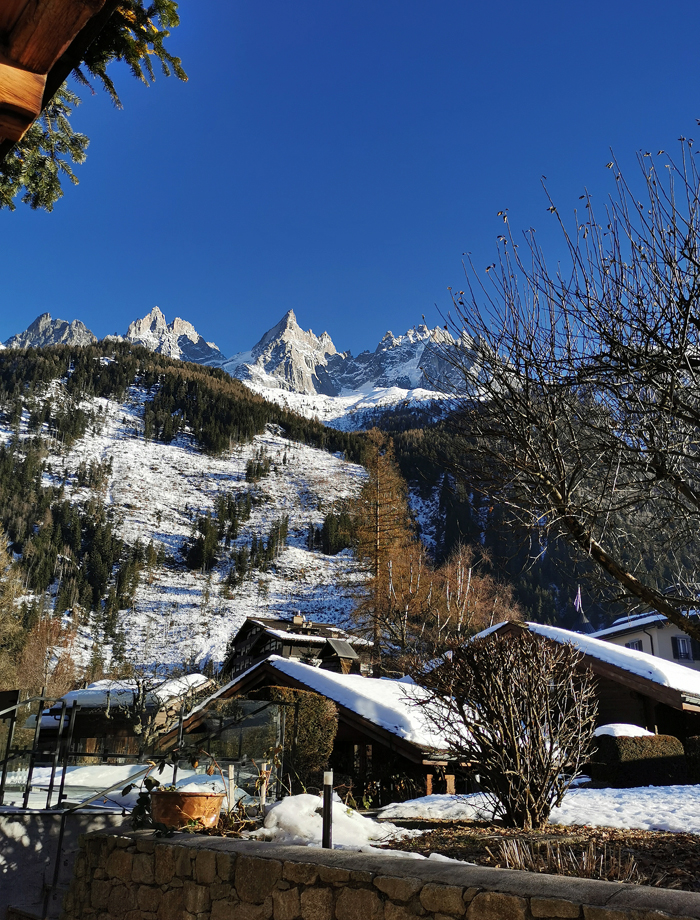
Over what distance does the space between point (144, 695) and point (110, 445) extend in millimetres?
71170

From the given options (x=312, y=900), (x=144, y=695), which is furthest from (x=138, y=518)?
(x=312, y=900)

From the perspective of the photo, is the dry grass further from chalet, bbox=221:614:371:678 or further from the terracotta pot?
chalet, bbox=221:614:371:678

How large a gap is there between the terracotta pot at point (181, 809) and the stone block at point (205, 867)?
34.2 inches

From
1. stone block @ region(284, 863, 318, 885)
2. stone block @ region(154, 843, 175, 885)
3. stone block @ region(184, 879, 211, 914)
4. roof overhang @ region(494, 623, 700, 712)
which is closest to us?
stone block @ region(284, 863, 318, 885)

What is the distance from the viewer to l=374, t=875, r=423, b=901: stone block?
11.3 feet

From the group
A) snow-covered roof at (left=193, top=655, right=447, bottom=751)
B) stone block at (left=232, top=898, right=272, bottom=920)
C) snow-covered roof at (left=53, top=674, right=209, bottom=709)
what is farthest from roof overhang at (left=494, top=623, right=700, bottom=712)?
snow-covered roof at (left=53, top=674, right=209, bottom=709)

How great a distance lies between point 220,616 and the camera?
60.8 m

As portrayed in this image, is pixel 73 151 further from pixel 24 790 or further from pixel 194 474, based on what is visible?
pixel 194 474

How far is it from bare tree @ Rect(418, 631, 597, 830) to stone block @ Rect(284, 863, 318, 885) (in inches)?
128

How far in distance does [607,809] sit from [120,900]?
5859mm

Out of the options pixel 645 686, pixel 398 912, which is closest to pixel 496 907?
pixel 398 912

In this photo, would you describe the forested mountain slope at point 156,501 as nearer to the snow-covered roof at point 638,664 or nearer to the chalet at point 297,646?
the chalet at point 297,646

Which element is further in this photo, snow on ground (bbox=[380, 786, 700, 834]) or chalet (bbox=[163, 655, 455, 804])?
chalet (bbox=[163, 655, 455, 804])

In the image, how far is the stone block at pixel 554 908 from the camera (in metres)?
2.74
